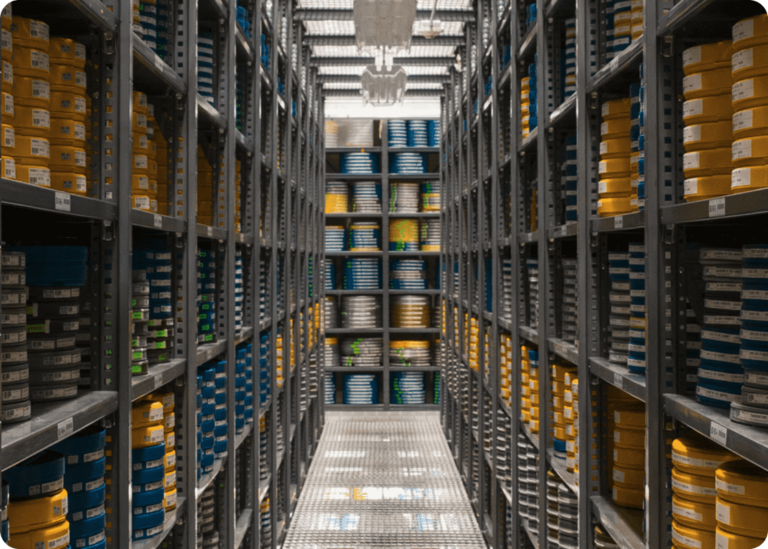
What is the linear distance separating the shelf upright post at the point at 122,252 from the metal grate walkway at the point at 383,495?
3326mm

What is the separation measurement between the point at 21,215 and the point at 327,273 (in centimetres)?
744

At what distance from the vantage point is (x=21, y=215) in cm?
209

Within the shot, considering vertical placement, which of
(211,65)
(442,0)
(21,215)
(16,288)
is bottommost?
(16,288)

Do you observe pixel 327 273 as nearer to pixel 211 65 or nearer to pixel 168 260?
pixel 211 65

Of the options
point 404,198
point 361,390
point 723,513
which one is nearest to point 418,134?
point 404,198

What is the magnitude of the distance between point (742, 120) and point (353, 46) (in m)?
6.32

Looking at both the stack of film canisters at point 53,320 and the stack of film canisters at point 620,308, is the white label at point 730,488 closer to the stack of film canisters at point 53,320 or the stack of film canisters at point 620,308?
the stack of film canisters at point 620,308

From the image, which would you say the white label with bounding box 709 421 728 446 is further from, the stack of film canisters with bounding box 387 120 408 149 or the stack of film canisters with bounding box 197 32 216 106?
the stack of film canisters with bounding box 387 120 408 149

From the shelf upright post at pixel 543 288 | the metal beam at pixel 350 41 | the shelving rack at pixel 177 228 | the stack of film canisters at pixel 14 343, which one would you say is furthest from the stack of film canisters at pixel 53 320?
the metal beam at pixel 350 41

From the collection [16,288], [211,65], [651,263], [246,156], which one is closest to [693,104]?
[651,263]

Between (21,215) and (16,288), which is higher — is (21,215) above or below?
above

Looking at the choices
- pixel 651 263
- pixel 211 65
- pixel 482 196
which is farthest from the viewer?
pixel 482 196

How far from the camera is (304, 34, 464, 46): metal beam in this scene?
268 inches

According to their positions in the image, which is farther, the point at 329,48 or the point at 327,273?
the point at 327,273
